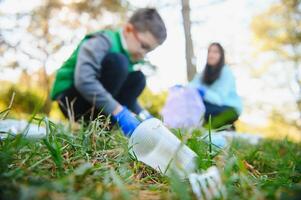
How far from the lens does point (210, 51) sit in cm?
353

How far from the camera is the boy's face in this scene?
2.21m

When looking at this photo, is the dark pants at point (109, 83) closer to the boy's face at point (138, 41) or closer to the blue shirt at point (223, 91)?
the boy's face at point (138, 41)

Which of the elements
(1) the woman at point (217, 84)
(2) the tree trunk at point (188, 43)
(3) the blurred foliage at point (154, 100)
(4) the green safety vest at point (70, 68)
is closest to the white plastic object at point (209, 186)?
(4) the green safety vest at point (70, 68)

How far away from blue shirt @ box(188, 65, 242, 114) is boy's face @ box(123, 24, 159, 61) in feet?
3.61

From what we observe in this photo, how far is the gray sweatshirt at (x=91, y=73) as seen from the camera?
194 cm

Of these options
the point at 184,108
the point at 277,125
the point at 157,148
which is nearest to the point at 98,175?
the point at 157,148

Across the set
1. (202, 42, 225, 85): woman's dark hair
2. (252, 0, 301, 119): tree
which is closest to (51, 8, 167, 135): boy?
(202, 42, 225, 85): woman's dark hair

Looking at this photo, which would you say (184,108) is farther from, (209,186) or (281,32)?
(281,32)

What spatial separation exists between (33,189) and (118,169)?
0.38 m

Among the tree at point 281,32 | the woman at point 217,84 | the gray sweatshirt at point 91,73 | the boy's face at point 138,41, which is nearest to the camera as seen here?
the gray sweatshirt at point 91,73

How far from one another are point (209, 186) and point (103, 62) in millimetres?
1675

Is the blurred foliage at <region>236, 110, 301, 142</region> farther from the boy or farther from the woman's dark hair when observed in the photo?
the boy

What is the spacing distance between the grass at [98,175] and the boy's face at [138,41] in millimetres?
1284

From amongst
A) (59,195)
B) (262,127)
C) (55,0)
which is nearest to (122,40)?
(59,195)
